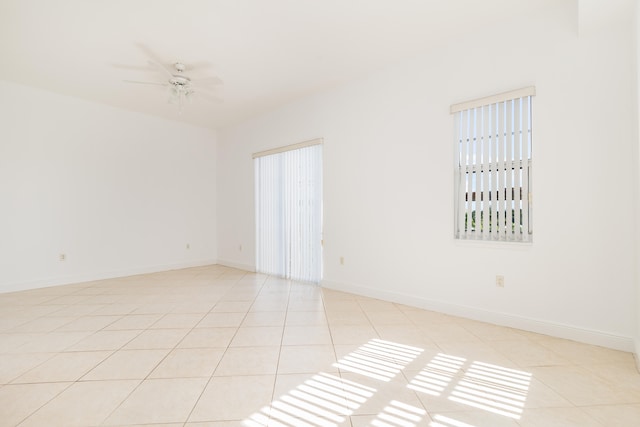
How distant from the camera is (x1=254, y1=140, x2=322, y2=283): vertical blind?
449 centimetres

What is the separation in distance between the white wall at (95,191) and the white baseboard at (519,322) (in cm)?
412

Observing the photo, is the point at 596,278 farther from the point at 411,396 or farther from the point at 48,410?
the point at 48,410

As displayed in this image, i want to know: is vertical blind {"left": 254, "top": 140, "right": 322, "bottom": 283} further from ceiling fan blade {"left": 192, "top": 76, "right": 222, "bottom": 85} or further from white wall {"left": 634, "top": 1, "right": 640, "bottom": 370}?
white wall {"left": 634, "top": 1, "right": 640, "bottom": 370}

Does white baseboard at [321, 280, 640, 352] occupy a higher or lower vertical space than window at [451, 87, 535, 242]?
lower

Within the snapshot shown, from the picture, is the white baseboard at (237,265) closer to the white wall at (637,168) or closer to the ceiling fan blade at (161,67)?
the ceiling fan blade at (161,67)

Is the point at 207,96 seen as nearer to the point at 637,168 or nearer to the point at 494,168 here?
the point at 494,168

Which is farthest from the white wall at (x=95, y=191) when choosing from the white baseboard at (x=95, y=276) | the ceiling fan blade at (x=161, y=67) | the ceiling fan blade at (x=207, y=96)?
the ceiling fan blade at (x=161, y=67)

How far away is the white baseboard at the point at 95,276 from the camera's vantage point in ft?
13.6

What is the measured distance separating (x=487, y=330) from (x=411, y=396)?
139 centimetres

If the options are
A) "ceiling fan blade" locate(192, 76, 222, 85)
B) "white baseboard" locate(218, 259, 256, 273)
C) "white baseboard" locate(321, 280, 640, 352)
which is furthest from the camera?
"white baseboard" locate(218, 259, 256, 273)

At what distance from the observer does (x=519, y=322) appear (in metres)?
2.72

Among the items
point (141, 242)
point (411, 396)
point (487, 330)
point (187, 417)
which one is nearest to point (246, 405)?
point (187, 417)

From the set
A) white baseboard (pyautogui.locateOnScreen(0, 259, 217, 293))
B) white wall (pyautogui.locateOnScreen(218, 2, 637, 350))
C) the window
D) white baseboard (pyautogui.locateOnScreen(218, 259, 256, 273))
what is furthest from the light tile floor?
white baseboard (pyautogui.locateOnScreen(218, 259, 256, 273))

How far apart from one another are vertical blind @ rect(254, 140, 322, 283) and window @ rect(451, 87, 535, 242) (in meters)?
2.01
